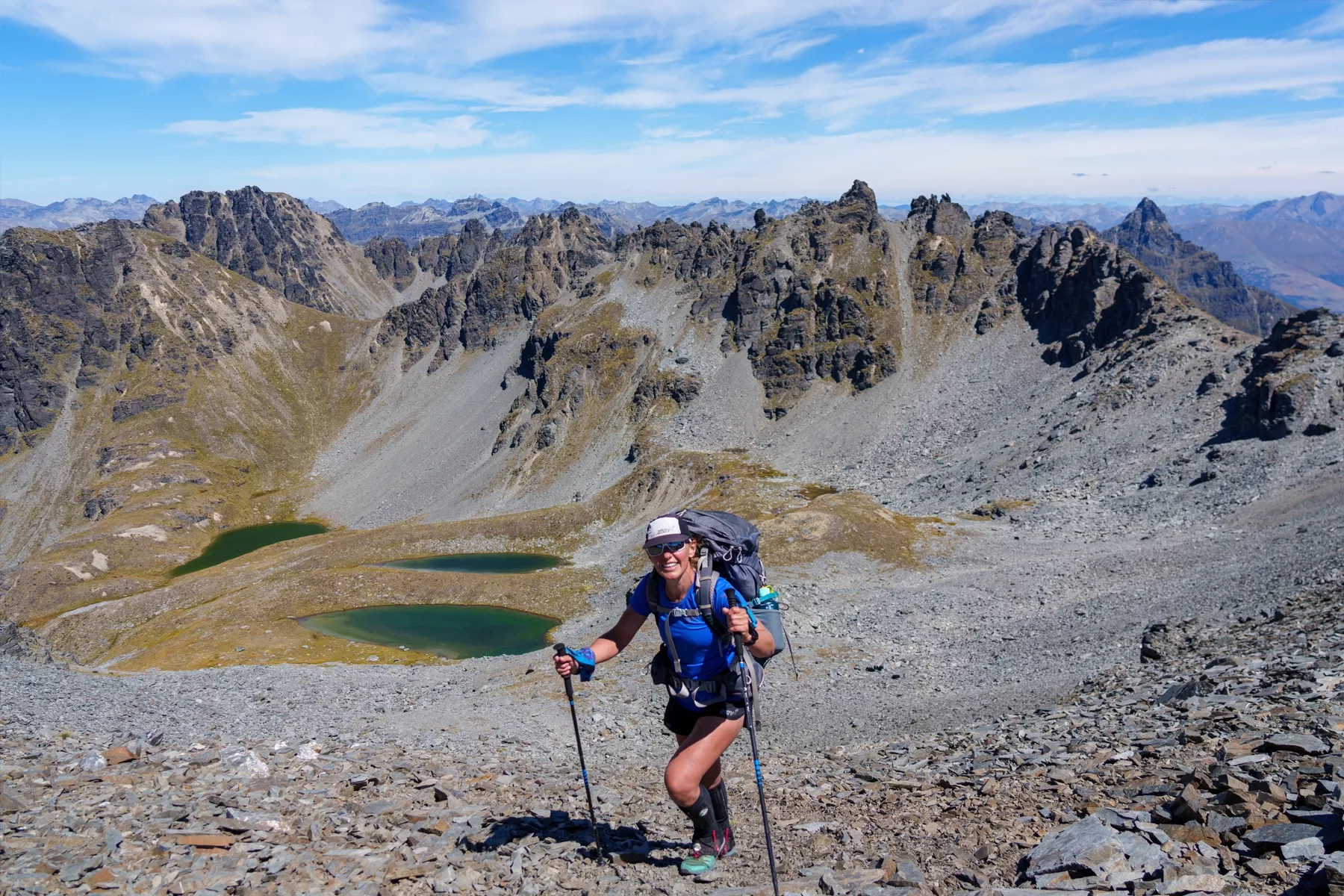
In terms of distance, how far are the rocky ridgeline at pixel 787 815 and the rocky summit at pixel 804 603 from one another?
99 mm

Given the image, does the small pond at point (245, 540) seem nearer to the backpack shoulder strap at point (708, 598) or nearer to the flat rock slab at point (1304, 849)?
the backpack shoulder strap at point (708, 598)

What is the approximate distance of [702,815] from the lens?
12164 mm

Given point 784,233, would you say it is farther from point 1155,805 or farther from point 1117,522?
point 1155,805

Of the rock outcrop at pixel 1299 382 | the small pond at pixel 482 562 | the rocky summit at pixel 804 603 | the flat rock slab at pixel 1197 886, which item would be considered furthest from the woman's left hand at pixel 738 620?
the small pond at pixel 482 562

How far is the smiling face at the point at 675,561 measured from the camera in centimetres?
1120

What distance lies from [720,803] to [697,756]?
190 cm

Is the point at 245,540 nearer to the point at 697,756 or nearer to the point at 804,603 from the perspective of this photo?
the point at 804,603

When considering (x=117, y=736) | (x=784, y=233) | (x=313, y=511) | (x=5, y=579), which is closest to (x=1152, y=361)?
(x=784, y=233)

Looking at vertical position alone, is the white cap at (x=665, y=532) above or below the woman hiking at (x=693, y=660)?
above

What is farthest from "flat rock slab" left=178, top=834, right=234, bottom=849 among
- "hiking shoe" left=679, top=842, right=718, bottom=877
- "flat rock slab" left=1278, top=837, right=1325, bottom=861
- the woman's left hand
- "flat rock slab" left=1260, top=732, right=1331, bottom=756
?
"flat rock slab" left=1260, top=732, right=1331, bottom=756

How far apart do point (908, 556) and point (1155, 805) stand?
58.0 meters

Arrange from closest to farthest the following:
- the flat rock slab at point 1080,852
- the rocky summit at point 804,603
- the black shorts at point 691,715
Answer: the flat rock slab at point 1080,852 < the black shorts at point 691,715 < the rocky summit at point 804,603

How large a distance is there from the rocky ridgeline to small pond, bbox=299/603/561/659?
53.1 m

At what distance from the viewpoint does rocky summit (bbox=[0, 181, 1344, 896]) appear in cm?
1266
